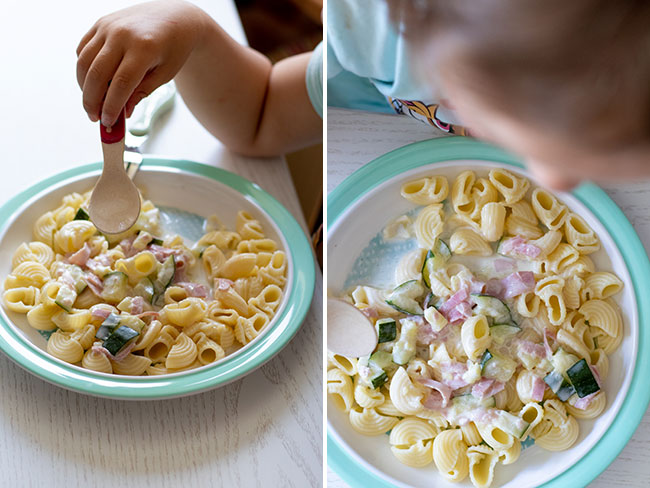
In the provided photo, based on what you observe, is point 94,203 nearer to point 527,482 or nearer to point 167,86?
point 167,86

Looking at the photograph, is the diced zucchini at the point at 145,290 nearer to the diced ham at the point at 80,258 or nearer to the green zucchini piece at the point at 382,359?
the diced ham at the point at 80,258

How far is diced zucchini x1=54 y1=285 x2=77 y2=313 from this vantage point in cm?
49

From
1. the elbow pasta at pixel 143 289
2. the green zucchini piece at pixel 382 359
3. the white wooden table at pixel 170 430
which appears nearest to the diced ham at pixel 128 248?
the elbow pasta at pixel 143 289

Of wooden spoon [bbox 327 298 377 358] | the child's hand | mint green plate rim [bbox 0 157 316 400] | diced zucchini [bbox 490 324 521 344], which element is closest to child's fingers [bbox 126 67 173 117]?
the child's hand

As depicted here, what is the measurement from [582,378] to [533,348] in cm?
4

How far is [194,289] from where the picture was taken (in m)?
0.53

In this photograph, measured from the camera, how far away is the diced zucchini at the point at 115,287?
509mm

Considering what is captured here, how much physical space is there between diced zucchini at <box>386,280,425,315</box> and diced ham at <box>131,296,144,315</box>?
7.3 inches

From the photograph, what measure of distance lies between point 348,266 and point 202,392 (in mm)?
137

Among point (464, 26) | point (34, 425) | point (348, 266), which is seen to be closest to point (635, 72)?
point (464, 26)

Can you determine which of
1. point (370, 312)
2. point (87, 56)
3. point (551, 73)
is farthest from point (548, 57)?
point (87, 56)

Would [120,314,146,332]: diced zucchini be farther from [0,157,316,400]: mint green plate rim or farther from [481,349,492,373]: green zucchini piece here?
[481,349,492,373]: green zucchini piece

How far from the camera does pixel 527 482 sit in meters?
0.45

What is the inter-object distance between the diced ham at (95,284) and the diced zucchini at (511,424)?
301 millimetres
